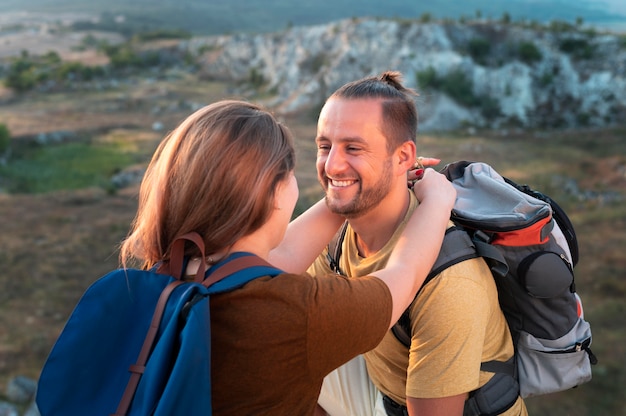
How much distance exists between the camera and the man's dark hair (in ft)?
9.90

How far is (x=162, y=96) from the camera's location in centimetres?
3606

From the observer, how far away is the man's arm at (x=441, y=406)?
2.54m

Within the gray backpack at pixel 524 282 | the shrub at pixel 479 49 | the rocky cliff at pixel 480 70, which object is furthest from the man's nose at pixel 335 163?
the shrub at pixel 479 49

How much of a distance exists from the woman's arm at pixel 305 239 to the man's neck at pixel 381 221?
0.20 m

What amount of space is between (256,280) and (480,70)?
101ft

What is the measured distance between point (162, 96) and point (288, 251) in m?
35.3

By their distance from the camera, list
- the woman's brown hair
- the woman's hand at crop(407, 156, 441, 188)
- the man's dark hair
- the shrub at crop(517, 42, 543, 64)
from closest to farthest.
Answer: the woman's brown hair
the man's dark hair
the woman's hand at crop(407, 156, 441, 188)
the shrub at crop(517, 42, 543, 64)

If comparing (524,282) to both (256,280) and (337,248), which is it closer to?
(337,248)

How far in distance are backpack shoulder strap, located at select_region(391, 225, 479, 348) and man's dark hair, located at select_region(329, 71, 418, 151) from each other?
642 mm

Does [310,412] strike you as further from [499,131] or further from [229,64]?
[229,64]

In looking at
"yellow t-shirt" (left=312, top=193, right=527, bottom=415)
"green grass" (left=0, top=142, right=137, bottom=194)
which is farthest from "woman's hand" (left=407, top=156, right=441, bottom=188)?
"green grass" (left=0, top=142, right=137, bottom=194)

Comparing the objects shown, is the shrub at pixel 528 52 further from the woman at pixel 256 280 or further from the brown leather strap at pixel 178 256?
the brown leather strap at pixel 178 256

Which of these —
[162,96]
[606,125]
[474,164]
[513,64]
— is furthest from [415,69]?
[474,164]

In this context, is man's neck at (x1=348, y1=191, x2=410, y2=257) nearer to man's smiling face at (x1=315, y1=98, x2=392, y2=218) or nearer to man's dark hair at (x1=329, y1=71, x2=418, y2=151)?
man's smiling face at (x1=315, y1=98, x2=392, y2=218)
